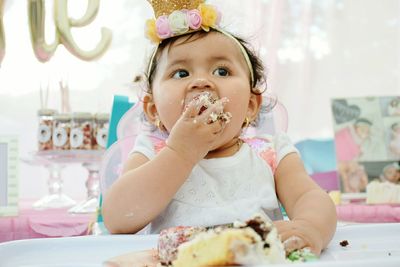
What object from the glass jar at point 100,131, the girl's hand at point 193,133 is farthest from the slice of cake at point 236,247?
the glass jar at point 100,131

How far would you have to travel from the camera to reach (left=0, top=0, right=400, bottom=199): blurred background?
119 inches

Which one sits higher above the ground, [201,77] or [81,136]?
[201,77]

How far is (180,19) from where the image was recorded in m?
0.91

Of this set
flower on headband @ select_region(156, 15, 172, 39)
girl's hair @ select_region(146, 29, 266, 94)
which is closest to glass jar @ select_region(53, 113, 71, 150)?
girl's hair @ select_region(146, 29, 266, 94)

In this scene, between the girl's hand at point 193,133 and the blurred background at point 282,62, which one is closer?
the girl's hand at point 193,133

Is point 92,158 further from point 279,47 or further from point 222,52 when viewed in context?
point 279,47

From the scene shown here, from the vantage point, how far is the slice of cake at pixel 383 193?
1547 mm

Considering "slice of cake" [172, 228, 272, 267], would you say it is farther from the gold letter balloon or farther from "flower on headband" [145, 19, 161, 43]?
the gold letter balloon

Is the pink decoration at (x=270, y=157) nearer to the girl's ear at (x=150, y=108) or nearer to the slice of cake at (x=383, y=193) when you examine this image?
the girl's ear at (x=150, y=108)

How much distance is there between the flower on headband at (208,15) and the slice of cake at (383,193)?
835 mm

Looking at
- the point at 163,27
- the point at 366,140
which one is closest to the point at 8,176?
the point at 163,27

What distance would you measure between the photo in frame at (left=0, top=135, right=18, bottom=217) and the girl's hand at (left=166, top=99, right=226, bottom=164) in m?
0.69

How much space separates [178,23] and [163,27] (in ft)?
0.09

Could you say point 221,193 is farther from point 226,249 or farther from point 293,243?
point 226,249
